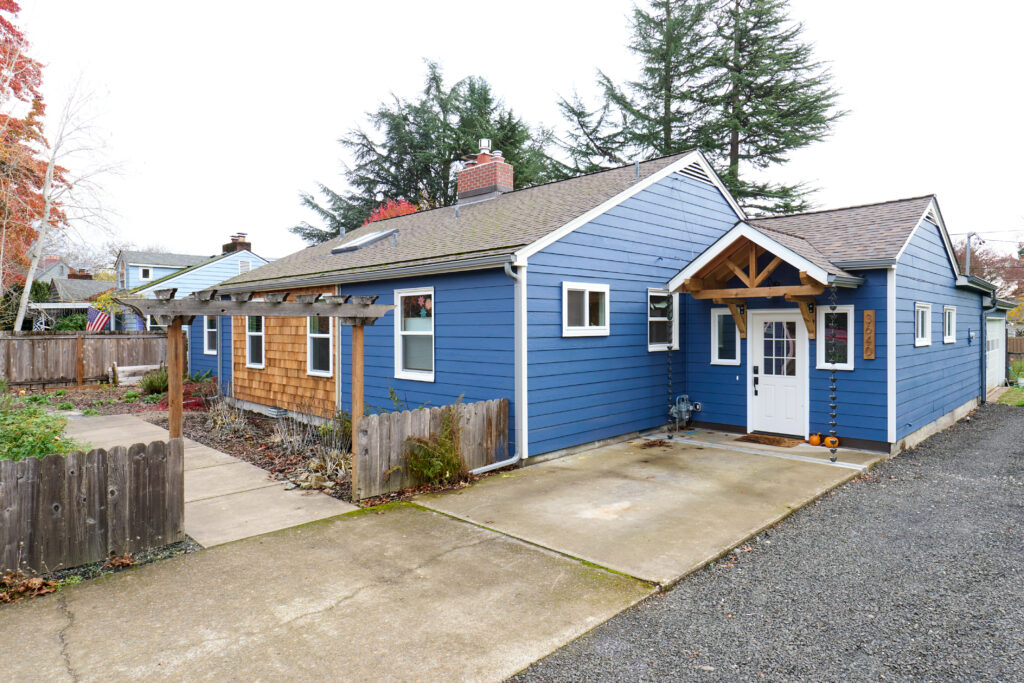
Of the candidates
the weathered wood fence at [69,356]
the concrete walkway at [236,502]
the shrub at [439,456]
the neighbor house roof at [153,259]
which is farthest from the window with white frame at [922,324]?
the neighbor house roof at [153,259]

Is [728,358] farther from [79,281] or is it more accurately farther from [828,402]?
[79,281]

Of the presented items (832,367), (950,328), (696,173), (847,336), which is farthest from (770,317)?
(950,328)

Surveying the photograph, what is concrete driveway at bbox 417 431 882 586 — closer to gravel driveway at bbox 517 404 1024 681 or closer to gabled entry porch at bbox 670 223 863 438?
gravel driveway at bbox 517 404 1024 681

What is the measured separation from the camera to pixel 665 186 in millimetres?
10250

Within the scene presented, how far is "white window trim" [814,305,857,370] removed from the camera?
332 inches

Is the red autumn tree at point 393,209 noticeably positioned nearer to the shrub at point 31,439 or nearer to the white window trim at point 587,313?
the white window trim at point 587,313

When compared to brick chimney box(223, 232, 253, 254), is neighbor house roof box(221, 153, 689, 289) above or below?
below

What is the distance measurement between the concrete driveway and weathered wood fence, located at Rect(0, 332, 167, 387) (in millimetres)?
17245

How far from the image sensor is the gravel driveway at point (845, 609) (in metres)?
3.06

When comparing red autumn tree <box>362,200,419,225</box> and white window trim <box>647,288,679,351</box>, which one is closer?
white window trim <box>647,288,679,351</box>

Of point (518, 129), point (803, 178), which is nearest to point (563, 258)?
point (803, 178)

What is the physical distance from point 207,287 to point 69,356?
6.95 metres

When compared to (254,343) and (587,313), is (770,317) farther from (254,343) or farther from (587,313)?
(254,343)

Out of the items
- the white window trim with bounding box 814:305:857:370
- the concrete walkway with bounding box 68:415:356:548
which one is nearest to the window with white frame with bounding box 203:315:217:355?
the concrete walkway with bounding box 68:415:356:548
